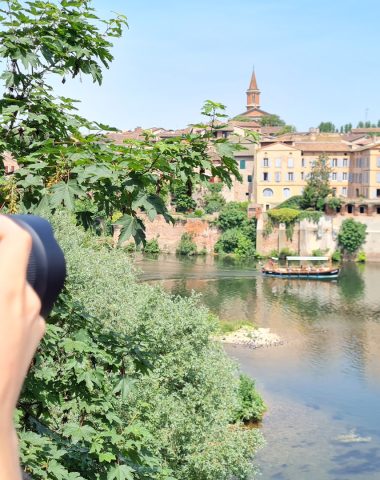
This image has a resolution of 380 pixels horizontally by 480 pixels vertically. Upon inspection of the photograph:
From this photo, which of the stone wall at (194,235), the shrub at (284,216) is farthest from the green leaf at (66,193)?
the stone wall at (194,235)

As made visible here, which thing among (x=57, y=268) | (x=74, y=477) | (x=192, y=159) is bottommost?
(x=74, y=477)

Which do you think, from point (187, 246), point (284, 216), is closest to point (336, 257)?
point (284, 216)

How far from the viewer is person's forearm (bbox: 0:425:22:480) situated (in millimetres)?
1290

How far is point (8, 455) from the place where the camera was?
1.32 m

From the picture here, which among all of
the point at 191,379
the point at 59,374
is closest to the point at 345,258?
the point at 191,379

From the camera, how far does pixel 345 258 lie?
60594 mm

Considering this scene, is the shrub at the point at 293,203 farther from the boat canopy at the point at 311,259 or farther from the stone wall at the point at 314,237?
the boat canopy at the point at 311,259

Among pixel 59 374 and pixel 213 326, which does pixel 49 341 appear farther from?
pixel 213 326

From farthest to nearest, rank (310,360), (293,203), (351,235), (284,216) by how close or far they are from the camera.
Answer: (293,203), (284,216), (351,235), (310,360)

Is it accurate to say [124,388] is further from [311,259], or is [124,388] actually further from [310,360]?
[311,259]

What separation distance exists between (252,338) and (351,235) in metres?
27.9

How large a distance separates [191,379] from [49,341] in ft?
39.3

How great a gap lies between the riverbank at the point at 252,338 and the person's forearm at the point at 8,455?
106ft

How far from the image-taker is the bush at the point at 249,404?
77.9ft
